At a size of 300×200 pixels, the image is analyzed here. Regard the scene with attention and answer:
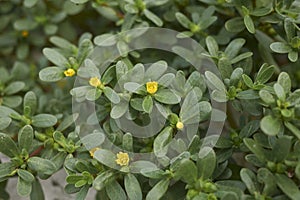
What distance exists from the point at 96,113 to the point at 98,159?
6.5 inches

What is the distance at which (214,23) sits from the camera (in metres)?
1.46

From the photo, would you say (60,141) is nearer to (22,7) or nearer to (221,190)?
(221,190)

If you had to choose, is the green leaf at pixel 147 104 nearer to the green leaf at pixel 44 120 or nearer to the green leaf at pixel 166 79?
the green leaf at pixel 166 79

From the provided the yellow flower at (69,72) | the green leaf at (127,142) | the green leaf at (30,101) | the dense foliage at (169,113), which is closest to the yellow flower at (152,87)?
the dense foliage at (169,113)

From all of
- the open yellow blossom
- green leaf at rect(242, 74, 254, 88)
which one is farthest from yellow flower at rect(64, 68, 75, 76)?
green leaf at rect(242, 74, 254, 88)

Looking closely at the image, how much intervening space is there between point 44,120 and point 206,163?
435 millimetres

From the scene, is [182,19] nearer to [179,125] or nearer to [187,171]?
[179,125]

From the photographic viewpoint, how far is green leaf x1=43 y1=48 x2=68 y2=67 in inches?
51.1

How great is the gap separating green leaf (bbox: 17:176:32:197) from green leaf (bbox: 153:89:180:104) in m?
0.36

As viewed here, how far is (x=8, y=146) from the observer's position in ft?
3.83

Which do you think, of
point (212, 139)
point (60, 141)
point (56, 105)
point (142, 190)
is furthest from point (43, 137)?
point (212, 139)

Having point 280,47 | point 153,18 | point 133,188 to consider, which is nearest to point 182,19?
point 153,18

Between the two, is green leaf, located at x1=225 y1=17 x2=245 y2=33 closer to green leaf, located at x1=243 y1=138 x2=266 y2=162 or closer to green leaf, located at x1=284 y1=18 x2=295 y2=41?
green leaf, located at x1=284 y1=18 x2=295 y2=41

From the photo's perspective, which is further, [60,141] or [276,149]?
[60,141]
